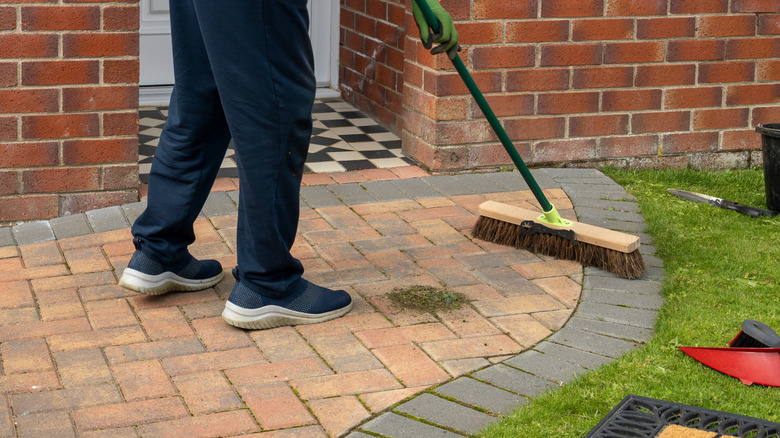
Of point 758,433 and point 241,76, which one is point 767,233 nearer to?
point 758,433

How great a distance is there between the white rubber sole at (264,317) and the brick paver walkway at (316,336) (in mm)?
29

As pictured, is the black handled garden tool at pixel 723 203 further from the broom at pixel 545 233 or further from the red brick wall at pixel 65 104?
the red brick wall at pixel 65 104

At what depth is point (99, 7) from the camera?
3.76 meters

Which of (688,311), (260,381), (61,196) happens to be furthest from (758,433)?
(61,196)

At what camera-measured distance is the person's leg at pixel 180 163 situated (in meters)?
2.92

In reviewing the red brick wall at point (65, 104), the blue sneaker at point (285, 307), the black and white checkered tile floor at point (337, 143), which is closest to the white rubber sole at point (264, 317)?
the blue sneaker at point (285, 307)

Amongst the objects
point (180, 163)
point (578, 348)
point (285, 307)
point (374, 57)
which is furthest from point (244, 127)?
point (374, 57)

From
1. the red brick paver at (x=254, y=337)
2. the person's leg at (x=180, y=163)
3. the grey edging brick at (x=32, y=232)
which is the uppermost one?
the person's leg at (x=180, y=163)

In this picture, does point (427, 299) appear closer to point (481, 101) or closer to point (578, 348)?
point (578, 348)

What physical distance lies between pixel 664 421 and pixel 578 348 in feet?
1.75

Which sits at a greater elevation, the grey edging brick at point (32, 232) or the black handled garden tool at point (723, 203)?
the black handled garden tool at point (723, 203)

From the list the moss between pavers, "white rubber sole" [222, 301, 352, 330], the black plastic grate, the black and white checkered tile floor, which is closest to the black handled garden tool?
the black and white checkered tile floor

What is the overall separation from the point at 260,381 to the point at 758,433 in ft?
4.20

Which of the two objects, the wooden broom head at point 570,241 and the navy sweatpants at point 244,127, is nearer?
the navy sweatpants at point 244,127
